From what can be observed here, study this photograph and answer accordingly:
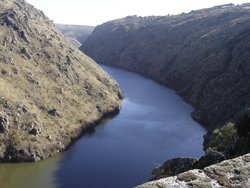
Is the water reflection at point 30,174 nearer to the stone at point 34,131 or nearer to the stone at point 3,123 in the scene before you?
the stone at point 34,131

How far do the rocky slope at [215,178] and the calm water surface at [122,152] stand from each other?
48920mm

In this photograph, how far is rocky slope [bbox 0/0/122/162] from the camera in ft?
239

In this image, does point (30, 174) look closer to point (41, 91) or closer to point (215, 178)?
point (41, 91)

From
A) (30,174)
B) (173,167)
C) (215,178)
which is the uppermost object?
(215,178)

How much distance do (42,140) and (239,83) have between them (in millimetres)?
48647

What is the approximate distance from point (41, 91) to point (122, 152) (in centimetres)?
2786

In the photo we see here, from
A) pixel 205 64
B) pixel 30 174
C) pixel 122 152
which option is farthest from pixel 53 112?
pixel 205 64

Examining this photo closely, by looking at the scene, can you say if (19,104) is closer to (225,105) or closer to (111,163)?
(111,163)

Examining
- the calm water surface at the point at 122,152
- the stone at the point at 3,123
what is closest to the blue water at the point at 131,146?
the calm water surface at the point at 122,152

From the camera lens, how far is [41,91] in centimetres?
9156

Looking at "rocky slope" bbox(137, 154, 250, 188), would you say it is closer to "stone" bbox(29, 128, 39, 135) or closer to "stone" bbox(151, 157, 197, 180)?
"stone" bbox(151, 157, 197, 180)

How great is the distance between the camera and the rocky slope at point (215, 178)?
9.32 metres

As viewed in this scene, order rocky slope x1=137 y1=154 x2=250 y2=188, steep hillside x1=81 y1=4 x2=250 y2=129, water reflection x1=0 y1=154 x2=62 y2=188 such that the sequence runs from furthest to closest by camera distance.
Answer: steep hillside x1=81 y1=4 x2=250 y2=129 < water reflection x1=0 y1=154 x2=62 y2=188 < rocky slope x1=137 y1=154 x2=250 y2=188

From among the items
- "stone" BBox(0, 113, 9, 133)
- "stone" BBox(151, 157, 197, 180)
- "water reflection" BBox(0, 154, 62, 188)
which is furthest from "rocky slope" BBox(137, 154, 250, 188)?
"stone" BBox(0, 113, 9, 133)
